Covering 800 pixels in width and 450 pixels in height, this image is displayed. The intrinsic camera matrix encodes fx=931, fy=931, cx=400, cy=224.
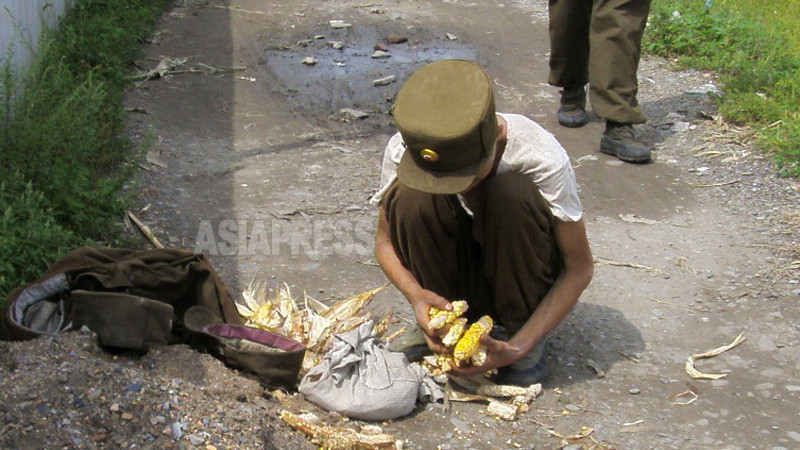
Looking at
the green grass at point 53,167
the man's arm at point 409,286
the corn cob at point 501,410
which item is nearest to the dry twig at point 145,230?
the green grass at point 53,167

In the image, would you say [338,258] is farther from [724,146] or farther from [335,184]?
[724,146]

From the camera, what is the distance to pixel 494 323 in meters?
3.46

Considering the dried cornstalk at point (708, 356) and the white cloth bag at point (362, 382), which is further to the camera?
the dried cornstalk at point (708, 356)

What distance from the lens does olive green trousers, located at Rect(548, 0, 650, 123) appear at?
5.11 m

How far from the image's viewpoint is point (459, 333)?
2971mm

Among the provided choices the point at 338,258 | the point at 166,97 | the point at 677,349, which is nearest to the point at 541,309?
the point at 677,349

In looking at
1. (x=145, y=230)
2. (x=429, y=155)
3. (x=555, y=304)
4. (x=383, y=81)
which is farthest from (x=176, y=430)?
(x=383, y=81)

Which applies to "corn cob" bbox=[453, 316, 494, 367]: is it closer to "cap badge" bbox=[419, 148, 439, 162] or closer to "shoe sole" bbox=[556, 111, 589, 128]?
"cap badge" bbox=[419, 148, 439, 162]

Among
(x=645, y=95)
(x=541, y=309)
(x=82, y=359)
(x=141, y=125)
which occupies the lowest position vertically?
(x=645, y=95)

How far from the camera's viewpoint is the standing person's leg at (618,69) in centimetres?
510

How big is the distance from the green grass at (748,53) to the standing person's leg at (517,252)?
2.59 m

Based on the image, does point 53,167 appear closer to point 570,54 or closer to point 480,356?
point 480,356

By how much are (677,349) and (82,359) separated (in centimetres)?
219

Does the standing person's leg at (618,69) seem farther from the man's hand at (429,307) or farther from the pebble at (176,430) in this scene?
the pebble at (176,430)
